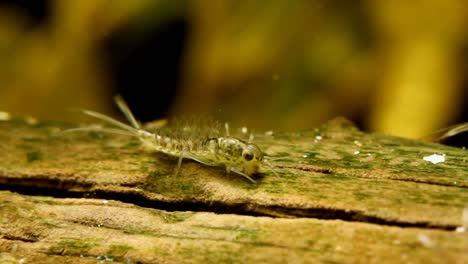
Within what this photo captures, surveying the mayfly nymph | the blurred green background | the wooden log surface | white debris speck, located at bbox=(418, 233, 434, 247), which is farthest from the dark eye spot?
the blurred green background

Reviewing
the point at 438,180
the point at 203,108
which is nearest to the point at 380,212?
the point at 438,180

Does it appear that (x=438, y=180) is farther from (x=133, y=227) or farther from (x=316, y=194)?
(x=133, y=227)

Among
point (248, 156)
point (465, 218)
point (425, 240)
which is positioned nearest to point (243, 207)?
point (248, 156)

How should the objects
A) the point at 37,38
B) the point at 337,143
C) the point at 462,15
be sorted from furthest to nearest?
the point at 37,38, the point at 462,15, the point at 337,143

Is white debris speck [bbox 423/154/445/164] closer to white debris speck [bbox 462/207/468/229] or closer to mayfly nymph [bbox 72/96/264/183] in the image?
white debris speck [bbox 462/207/468/229]

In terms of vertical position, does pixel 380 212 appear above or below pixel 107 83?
below

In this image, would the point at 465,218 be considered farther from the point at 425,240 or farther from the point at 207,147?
the point at 207,147

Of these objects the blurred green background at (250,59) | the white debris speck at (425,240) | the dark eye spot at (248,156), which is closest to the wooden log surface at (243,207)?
the white debris speck at (425,240)

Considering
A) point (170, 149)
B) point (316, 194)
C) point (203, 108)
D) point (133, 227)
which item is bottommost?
point (133, 227)
